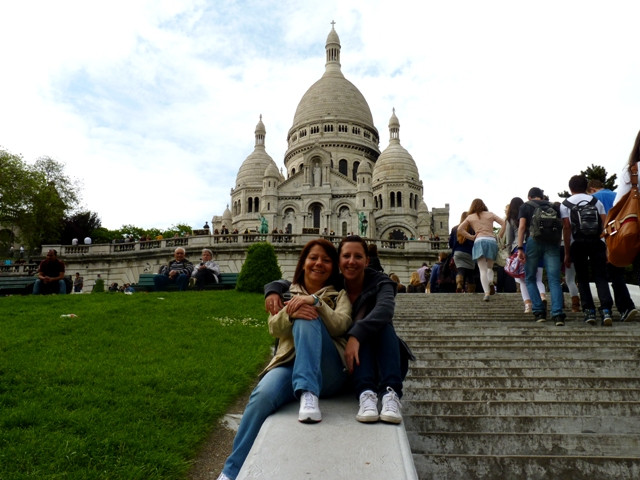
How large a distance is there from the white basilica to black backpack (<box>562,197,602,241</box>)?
1527 inches

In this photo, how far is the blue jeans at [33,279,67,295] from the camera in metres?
13.4

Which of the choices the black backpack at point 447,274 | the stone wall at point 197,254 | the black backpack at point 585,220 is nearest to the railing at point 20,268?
the stone wall at point 197,254

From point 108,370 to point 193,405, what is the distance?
1.28 m

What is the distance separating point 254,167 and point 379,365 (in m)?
61.8

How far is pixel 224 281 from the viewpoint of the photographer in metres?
17.0

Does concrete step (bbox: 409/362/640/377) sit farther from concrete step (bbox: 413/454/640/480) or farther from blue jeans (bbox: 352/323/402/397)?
concrete step (bbox: 413/454/640/480)

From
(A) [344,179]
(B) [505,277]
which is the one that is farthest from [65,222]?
(B) [505,277]

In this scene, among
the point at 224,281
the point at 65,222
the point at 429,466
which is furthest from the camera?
the point at 65,222

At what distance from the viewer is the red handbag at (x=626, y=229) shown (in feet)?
16.5

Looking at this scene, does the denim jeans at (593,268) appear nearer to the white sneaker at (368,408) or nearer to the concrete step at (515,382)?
the concrete step at (515,382)

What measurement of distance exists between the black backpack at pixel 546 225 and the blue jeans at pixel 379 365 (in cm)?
387

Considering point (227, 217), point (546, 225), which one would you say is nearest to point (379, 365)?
point (546, 225)

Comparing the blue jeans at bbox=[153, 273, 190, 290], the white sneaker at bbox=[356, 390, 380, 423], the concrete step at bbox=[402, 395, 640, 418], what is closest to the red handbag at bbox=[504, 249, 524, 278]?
the concrete step at bbox=[402, 395, 640, 418]

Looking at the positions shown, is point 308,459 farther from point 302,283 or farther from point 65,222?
point 65,222
